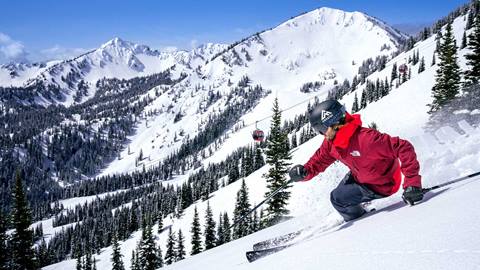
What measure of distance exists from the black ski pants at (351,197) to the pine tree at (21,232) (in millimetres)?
24586

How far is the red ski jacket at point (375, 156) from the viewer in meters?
5.51

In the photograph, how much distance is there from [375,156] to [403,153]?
470 mm

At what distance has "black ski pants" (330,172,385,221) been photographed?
21.1 feet

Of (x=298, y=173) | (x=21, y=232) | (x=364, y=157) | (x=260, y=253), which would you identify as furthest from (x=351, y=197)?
(x=21, y=232)

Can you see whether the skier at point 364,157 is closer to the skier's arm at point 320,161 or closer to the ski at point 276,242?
the skier's arm at point 320,161

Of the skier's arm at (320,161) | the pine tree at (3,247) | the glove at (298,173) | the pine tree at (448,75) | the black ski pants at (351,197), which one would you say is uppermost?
the pine tree at (448,75)

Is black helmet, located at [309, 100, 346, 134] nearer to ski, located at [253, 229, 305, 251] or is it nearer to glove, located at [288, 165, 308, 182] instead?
glove, located at [288, 165, 308, 182]

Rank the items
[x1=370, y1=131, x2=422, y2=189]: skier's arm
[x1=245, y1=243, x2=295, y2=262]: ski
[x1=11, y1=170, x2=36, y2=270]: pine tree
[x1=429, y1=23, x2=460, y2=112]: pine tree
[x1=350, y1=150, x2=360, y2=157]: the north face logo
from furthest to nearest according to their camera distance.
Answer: [x1=429, y1=23, x2=460, y2=112]: pine tree → [x1=11, y1=170, x2=36, y2=270]: pine tree → [x1=245, y1=243, x2=295, y2=262]: ski → [x1=350, y1=150, x2=360, y2=157]: the north face logo → [x1=370, y1=131, x2=422, y2=189]: skier's arm

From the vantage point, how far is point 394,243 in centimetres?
379

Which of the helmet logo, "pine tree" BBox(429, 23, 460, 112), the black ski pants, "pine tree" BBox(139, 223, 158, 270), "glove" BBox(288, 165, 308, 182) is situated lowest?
"pine tree" BBox(139, 223, 158, 270)

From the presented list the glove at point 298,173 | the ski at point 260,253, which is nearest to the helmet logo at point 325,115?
the glove at point 298,173

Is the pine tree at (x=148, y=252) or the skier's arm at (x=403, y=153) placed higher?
the skier's arm at (x=403, y=153)

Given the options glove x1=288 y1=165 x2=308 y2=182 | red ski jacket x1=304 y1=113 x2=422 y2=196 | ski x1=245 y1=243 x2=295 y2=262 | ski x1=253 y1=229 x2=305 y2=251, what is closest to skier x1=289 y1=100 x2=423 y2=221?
red ski jacket x1=304 y1=113 x2=422 y2=196

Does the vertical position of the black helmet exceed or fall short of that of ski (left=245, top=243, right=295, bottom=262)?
it exceeds it
